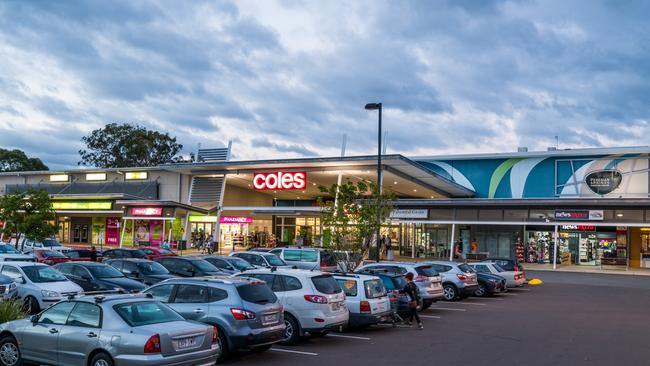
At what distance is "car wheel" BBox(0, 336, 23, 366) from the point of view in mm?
10555

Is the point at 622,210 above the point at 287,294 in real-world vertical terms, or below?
above

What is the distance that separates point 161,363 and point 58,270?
472 inches

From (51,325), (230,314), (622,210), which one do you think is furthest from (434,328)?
(622,210)

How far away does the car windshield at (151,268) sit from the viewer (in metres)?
21.2

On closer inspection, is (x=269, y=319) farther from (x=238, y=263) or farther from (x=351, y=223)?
(x=351, y=223)

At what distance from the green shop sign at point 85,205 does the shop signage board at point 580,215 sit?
35.5 m

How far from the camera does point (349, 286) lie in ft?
51.5

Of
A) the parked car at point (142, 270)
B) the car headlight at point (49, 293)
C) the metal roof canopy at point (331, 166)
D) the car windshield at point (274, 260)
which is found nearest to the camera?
the car headlight at point (49, 293)

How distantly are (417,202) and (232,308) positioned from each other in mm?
33421

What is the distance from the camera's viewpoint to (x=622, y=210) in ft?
133

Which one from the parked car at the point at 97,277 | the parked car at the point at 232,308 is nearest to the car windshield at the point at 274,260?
the parked car at the point at 97,277

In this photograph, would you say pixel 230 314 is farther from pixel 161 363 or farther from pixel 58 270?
pixel 58 270

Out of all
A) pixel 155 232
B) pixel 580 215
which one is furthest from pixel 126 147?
pixel 580 215

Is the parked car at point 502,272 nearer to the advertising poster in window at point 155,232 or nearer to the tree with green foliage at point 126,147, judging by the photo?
the advertising poster in window at point 155,232
